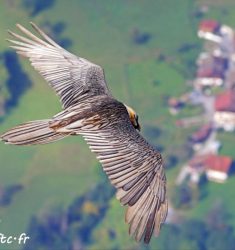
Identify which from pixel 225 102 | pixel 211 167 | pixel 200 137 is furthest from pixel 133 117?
pixel 225 102

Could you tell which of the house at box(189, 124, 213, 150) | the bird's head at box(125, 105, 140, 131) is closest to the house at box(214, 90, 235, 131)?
the house at box(189, 124, 213, 150)

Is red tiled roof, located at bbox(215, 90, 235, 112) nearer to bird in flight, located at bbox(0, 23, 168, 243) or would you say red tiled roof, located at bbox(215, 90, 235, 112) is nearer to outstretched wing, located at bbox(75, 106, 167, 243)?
bird in flight, located at bbox(0, 23, 168, 243)

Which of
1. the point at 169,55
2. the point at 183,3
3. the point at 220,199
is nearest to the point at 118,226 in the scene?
the point at 220,199

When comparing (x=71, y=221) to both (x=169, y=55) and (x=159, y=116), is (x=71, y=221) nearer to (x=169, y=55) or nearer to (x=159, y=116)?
(x=159, y=116)

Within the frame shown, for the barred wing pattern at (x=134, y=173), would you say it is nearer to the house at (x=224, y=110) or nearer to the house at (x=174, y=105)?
the house at (x=174, y=105)

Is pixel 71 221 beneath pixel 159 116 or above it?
beneath
